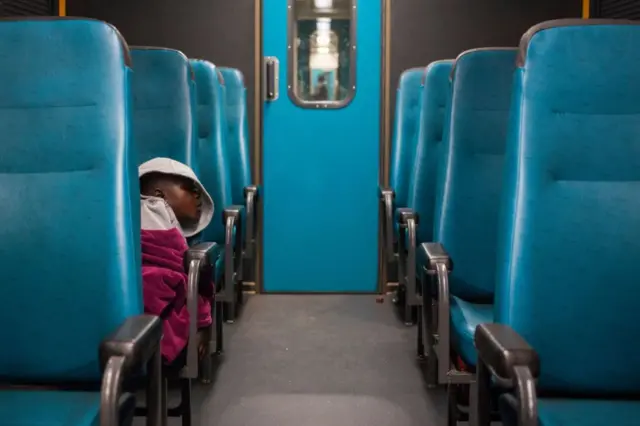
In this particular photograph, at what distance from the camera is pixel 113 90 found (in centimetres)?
134

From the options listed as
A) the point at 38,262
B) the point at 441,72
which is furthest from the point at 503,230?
the point at 441,72

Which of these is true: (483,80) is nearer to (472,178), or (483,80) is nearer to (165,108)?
(472,178)

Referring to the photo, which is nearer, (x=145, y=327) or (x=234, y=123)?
(x=145, y=327)

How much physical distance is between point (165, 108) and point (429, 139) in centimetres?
106

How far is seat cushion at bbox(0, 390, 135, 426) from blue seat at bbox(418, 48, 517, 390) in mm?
990

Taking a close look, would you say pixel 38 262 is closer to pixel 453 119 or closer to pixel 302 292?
pixel 453 119

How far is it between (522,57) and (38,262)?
1.02 m

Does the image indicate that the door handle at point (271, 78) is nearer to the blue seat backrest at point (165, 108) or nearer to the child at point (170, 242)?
the blue seat backrest at point (165, 108)

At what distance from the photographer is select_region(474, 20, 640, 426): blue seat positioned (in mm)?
1300

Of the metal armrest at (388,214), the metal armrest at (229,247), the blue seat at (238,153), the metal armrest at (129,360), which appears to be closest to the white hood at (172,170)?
the metal armrest at (229,247)

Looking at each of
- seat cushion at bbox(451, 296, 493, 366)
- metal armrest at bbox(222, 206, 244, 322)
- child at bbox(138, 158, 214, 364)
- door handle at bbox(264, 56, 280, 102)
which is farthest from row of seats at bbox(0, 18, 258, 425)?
door handle at bbox(264, 56, 280, 102)

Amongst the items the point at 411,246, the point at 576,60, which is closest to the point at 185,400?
the point at 411,246

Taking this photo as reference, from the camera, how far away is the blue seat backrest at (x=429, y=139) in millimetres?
2707

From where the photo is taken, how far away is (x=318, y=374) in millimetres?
2846
